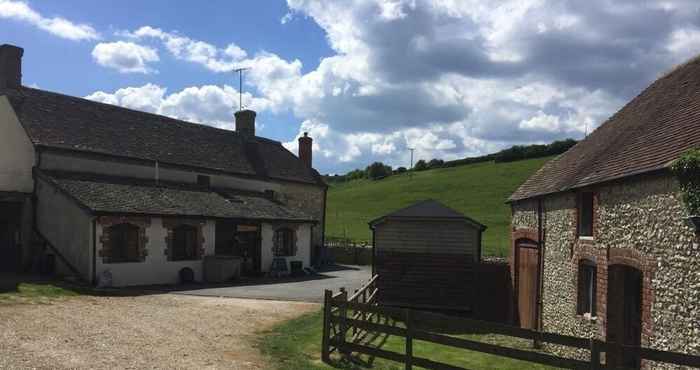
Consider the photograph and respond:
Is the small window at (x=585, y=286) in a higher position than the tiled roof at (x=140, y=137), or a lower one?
lower

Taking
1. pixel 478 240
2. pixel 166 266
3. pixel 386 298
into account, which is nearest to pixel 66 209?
pixel 166 266

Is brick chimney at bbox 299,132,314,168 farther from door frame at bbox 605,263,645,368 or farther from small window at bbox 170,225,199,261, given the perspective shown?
door frame at bbox 605,263,645,368

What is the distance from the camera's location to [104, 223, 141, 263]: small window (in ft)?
67.9

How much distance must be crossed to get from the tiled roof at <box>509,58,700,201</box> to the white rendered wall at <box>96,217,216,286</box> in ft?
43.8

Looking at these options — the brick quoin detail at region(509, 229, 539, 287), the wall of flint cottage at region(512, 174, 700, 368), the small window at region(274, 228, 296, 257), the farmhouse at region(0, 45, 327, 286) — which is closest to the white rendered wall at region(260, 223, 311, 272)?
the farmhouse at region(0, 45, 327, 286)

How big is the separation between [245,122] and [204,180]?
330 inches

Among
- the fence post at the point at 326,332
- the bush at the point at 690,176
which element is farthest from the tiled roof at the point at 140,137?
the bush at the point at 690,176

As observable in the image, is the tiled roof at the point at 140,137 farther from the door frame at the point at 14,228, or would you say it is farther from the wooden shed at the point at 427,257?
the wooden shed at the point at 427,257

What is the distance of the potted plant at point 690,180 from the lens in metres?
7.75

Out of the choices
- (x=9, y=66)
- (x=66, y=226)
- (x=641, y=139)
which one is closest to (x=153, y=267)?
(x=66, y=226)

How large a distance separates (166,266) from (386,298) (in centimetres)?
890

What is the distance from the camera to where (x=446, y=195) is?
237 feet

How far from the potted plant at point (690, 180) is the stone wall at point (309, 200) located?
2731 cm

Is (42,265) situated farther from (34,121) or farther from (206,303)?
(206,303)
